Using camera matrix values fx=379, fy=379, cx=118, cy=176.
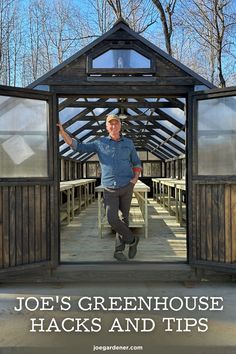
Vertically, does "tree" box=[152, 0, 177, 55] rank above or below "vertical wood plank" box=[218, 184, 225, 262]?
above

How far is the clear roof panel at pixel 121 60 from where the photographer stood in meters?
4.45

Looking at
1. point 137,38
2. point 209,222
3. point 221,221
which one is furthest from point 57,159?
point 221,221

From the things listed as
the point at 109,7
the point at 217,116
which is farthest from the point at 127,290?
the point at 109,7

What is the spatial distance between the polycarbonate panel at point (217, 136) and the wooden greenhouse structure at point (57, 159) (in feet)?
0.04

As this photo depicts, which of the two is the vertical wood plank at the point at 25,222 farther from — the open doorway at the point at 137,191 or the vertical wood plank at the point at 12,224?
the open doorway at the point at 137,191

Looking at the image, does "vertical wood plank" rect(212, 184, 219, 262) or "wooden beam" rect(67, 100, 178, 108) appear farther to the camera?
"wooden beam" rect(67, 100, 178, 108)

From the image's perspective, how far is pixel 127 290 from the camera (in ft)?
13.5

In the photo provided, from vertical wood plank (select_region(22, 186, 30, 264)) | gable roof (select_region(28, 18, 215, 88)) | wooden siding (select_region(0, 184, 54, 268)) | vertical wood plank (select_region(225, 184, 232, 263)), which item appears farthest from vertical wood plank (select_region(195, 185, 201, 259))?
vertical wood plank (select_region(22, 186, 30, 264))

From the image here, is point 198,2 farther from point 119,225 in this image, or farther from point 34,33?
point 119,225

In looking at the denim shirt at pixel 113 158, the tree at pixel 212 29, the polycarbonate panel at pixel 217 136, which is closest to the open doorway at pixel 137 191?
the denim shirt at pixel 113 158

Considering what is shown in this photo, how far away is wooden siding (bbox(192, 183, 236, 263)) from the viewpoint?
4.29 metres

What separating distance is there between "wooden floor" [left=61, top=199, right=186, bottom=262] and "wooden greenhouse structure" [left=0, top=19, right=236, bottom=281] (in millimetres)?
529

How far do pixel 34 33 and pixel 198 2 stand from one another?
29.4 feet

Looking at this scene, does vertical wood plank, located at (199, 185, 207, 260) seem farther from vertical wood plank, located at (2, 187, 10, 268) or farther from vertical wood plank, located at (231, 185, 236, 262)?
vertical wood plank, located at (2, 187, 10, 268)
